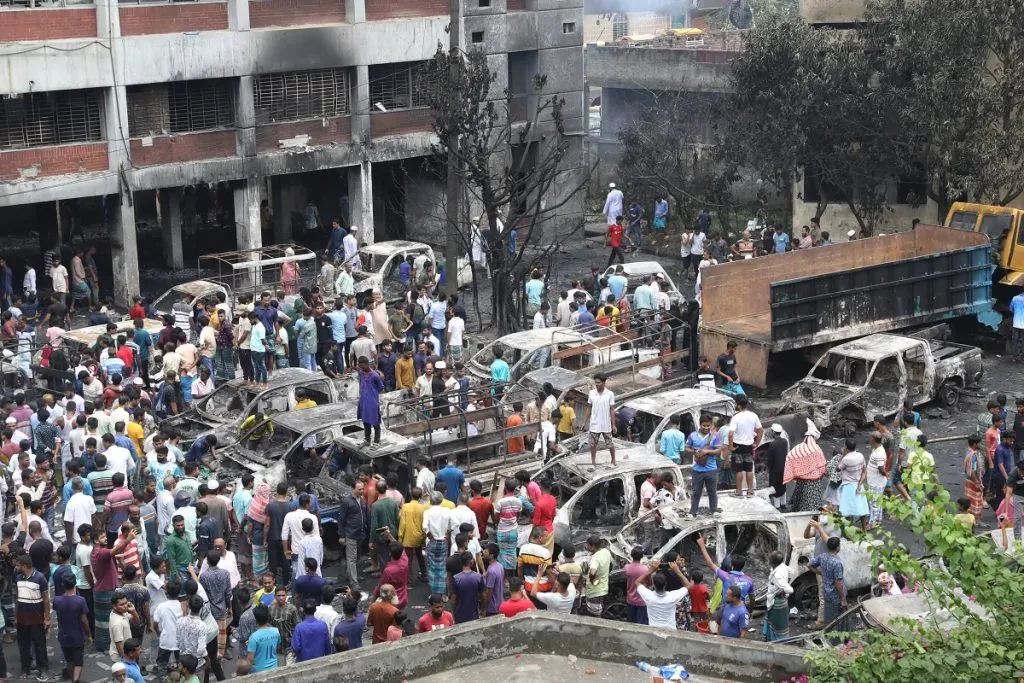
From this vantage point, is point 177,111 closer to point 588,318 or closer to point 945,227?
point 588,318

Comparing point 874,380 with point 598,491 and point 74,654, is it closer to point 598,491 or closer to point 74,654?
point 598,491

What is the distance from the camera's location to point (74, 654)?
13156 millimetres

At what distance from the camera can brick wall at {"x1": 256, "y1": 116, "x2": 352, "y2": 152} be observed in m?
30.6

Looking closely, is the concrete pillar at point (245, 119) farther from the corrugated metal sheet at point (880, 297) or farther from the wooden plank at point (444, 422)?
the wooden plank at point (444, 422)

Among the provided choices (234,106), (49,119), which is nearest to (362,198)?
(234,106)

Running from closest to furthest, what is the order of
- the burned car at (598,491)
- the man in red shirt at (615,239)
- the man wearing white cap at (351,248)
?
1. the burned car at (598,491)
2. the man wearing white cap at (351,248)
3. the man in red shirt at (615,239)

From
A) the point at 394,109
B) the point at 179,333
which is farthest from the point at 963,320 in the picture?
the point at 394,109

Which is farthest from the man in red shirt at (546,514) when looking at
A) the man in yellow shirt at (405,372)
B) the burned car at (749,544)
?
the man in yellow shirt at (405,372)

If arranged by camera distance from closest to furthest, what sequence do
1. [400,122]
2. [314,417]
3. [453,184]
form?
1. [314,417]
2. [453,184]
3. [400,122]

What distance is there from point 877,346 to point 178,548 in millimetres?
10283

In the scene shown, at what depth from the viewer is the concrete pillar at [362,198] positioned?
105 feet

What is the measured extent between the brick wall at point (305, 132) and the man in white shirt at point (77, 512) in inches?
662

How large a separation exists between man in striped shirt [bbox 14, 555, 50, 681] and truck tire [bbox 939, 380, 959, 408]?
40.6 ft

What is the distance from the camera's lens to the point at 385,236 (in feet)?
113
